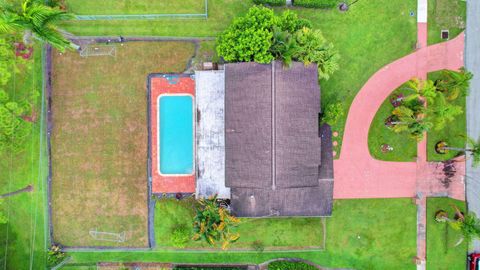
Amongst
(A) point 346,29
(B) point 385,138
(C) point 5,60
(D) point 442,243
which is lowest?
(D) point 442,243

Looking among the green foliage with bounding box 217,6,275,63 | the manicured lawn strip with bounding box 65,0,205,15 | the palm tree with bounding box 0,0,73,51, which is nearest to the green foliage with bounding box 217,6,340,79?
the green foliage with bounding box 217,6,275,63

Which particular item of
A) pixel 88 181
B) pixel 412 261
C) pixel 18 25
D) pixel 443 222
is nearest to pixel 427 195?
pixel 443 222

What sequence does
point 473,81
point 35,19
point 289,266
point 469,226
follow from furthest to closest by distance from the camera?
point 473,81 → point 289,266 → point 469,226 → point 35,19

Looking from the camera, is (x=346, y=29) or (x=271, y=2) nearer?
(x=271, y=2)

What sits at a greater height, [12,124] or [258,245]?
[12,124]

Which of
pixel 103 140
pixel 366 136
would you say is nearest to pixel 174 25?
pixel 103 140

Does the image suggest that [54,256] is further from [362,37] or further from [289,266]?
[362,37]

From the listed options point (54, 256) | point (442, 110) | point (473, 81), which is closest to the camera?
point (442, 110)
